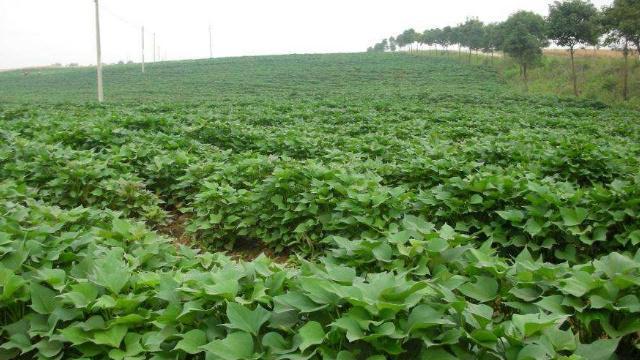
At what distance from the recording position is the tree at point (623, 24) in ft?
75.1

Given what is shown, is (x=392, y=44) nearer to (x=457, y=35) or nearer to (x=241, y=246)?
(x=457, y=35)

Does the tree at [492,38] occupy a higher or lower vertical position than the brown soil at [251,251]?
higher

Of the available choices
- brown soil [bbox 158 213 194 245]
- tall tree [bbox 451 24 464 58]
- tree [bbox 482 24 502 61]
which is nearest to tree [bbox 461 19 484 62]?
tall tree [bbox 451 24 464 58]

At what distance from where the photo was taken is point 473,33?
178 ft

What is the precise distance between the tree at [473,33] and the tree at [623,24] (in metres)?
27.2

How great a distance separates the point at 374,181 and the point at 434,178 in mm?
1272

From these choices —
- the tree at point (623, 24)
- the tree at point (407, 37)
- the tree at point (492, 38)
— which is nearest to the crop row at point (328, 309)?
the tree at point (623, 24)

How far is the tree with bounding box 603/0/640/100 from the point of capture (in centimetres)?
2289

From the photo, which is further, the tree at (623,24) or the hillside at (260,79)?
the hillside at (260,79)

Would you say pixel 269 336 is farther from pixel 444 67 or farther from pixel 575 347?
pixel 444 67

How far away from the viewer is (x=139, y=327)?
7.22 ft

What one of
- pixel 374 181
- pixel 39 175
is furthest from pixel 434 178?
pixel 39 175

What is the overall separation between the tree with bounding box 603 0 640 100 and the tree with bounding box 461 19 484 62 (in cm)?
2721

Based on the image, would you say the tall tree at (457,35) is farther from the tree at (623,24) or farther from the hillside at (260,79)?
the tree at (623,24)
